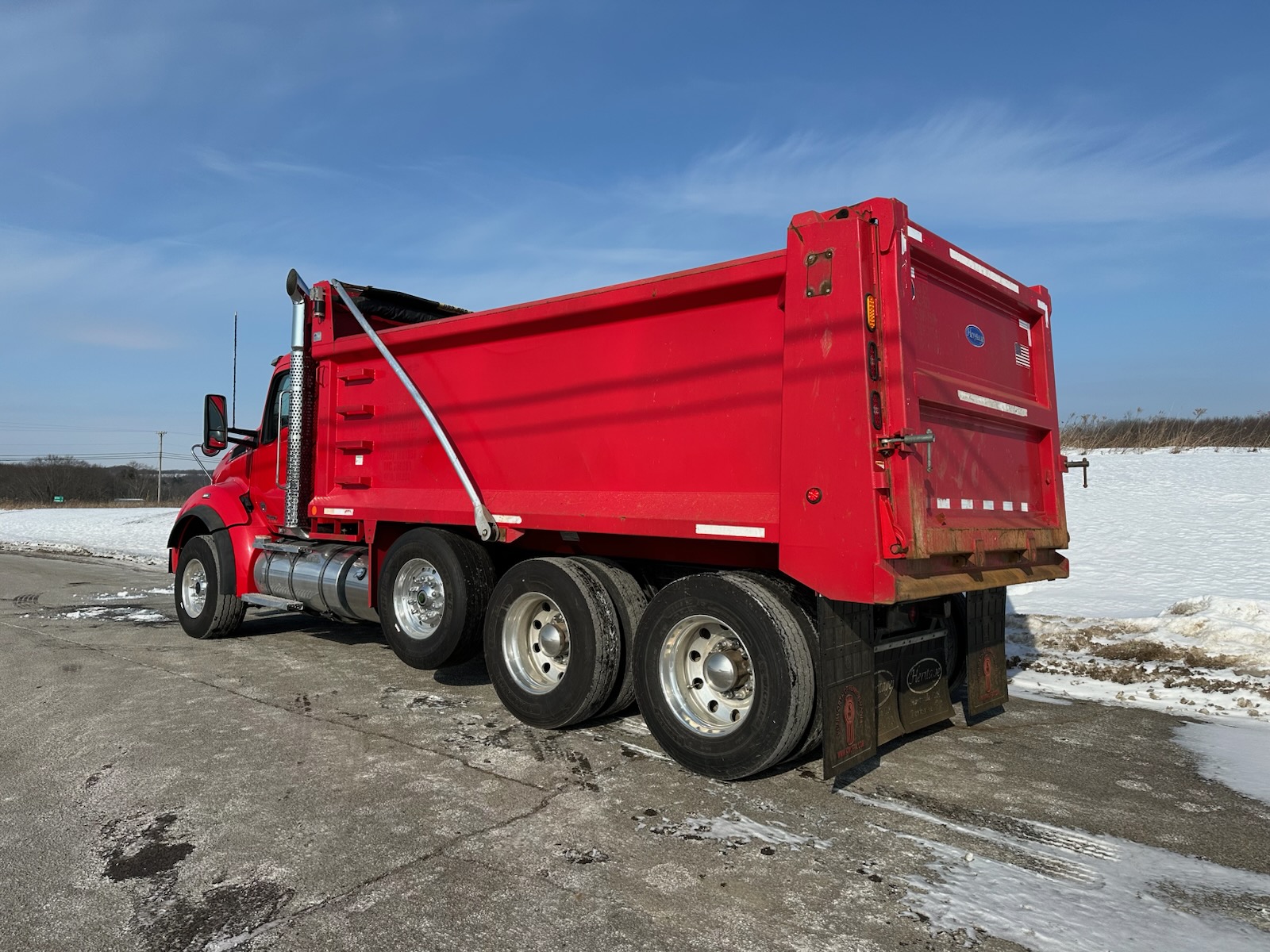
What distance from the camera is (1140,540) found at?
13156mm

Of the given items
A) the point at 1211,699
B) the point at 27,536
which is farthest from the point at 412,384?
the point at 27,536

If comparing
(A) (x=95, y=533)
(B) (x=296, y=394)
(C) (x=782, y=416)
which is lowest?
(A) (x=95, y=533)

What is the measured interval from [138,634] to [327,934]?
22.6 feet

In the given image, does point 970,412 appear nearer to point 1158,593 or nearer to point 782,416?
point 782,416

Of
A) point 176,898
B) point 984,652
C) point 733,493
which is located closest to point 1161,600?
point 984,652

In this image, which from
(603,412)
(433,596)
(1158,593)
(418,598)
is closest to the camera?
(603,412)

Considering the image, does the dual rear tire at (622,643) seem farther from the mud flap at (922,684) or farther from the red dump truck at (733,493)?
the mud flap at (922,684)

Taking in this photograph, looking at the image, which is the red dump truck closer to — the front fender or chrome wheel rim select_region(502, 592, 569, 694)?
chrome wheel rim select_region(502, 592, 569, 694)

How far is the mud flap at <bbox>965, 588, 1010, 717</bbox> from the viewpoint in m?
5.31

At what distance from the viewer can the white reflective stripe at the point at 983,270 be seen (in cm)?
473

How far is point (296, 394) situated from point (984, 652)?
5.93 meters

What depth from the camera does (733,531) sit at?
4.46 m

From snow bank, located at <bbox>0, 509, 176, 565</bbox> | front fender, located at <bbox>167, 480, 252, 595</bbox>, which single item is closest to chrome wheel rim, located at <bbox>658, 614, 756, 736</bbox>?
front fender, located at <bbox>167, 480, 252, 595</bbox>

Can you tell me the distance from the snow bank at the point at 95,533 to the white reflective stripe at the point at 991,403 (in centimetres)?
1653
